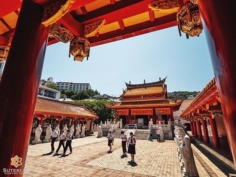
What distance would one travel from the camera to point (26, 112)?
57.5 inches

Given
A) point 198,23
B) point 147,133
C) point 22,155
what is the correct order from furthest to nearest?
point 147,133, point 198,23, point 22,155

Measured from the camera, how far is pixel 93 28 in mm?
2592

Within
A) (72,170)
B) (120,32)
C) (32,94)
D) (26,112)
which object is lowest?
(72,170)

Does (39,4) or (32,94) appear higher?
(39,4)

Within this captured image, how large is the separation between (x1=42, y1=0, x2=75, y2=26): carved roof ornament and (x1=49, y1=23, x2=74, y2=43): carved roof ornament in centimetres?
39

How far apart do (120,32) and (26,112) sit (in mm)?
2401

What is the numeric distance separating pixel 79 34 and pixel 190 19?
1990 millimetres

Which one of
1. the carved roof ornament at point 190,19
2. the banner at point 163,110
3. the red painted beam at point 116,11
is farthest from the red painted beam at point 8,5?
the banner at point 163,110

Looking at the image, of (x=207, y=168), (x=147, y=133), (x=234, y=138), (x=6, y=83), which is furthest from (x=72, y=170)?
(x=147, y=133)

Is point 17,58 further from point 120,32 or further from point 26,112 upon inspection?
point 120,32

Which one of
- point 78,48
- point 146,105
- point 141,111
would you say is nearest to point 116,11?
point 78,48

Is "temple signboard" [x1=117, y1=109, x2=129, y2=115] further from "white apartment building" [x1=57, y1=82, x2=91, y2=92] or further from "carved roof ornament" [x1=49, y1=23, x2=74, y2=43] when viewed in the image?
"white apartment building" [x1=57, y1=82, x2=91, y2=92]

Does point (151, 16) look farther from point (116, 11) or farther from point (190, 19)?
point (190, 19)

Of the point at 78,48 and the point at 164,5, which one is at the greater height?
the point at 164,5
